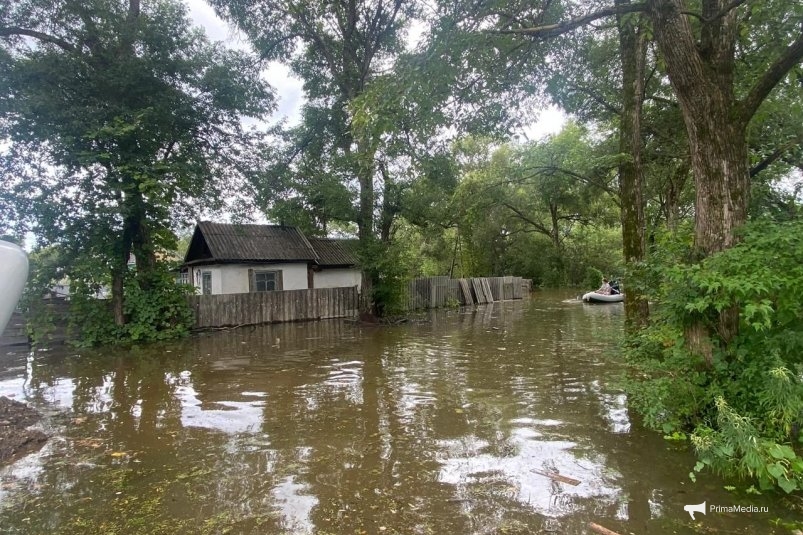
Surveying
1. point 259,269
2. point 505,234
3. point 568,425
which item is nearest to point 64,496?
point 568,425

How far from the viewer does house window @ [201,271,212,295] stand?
1786 centimetres

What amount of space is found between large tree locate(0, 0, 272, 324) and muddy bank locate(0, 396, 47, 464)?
21.8 ft

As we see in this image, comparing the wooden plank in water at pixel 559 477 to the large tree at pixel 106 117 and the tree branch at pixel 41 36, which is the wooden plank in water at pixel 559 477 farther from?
A: the tree branch at pixel 41 36

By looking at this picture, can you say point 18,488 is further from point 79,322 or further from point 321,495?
point 79,322

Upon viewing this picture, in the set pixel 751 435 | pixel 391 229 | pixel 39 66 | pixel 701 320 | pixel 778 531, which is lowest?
pixel 778 531

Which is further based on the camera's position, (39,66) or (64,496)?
(39,66)

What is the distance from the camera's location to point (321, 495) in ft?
11.0

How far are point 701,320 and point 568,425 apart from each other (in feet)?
5.72

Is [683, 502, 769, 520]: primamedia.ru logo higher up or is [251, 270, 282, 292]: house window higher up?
[251, 270, 282, 292]: house window

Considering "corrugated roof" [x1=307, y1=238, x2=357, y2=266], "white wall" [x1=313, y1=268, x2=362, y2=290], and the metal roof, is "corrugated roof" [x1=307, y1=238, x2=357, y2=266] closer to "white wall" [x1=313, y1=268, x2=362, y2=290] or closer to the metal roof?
the metal roof

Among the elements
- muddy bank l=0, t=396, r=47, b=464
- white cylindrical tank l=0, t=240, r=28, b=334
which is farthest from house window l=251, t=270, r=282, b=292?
white cylindrical tank l=0, t=240, r=28, b=334

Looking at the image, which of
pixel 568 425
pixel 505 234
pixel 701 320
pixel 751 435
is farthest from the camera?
Result: pixel 505 234

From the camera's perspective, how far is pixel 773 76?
3.89 meters

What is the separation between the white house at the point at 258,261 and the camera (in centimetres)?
1717
